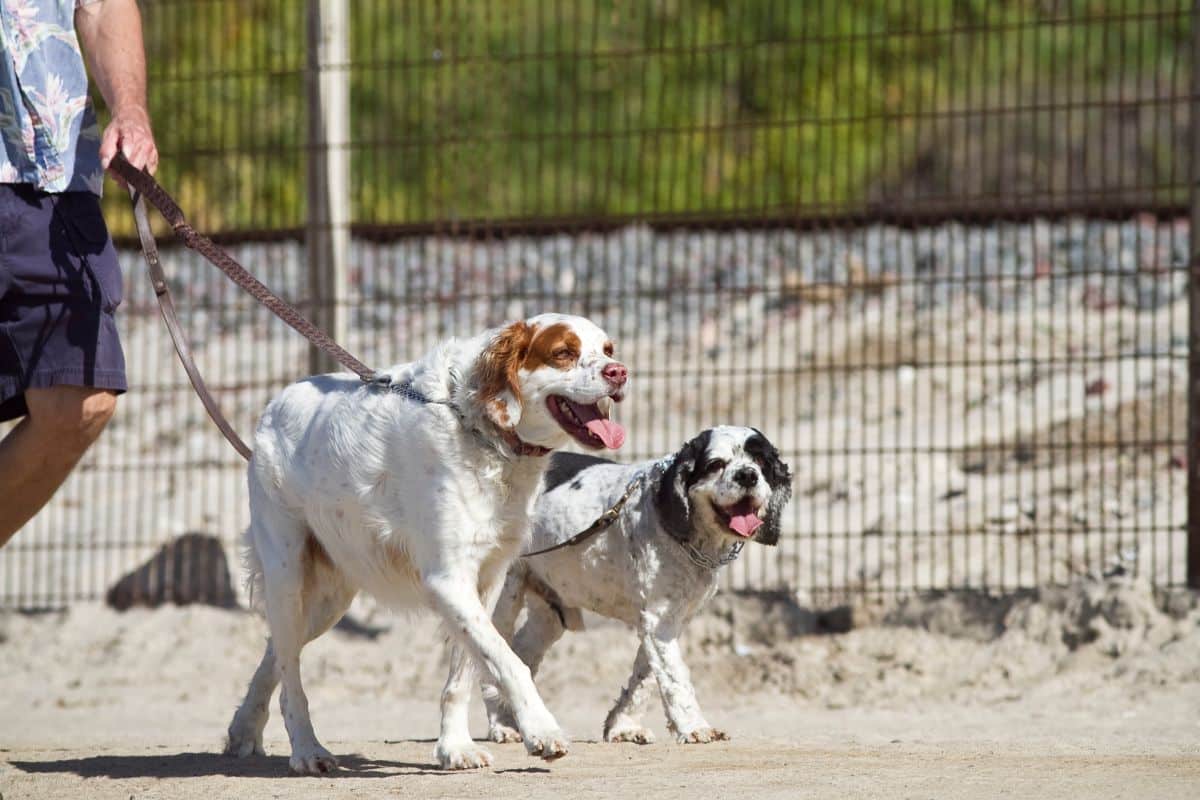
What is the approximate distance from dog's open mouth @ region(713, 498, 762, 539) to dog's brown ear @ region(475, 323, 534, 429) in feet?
4.06

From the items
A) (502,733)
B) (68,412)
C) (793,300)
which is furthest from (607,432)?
(793,300)

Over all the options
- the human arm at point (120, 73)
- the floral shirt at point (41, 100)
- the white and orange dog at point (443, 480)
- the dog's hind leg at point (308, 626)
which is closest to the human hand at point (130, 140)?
the human arm at point (120, 73)

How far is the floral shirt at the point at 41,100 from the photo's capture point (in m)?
4.46

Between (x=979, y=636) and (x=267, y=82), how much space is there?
183 inches

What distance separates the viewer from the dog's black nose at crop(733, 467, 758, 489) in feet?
18.7

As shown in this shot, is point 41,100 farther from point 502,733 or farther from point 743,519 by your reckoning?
point 502,733

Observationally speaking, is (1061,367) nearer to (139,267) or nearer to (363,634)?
(363,634)

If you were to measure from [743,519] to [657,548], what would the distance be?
35 centimetres

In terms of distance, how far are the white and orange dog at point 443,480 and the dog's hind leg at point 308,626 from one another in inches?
3.2

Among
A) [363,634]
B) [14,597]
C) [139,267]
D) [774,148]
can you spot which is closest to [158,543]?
[14,597]

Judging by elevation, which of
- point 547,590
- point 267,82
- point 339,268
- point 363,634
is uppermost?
point 267,82

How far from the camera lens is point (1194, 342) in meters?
7.71

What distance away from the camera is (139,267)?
12414 mm

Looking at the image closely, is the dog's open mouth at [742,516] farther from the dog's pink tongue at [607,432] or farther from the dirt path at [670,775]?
the dog's pink tongue at [607,432]
